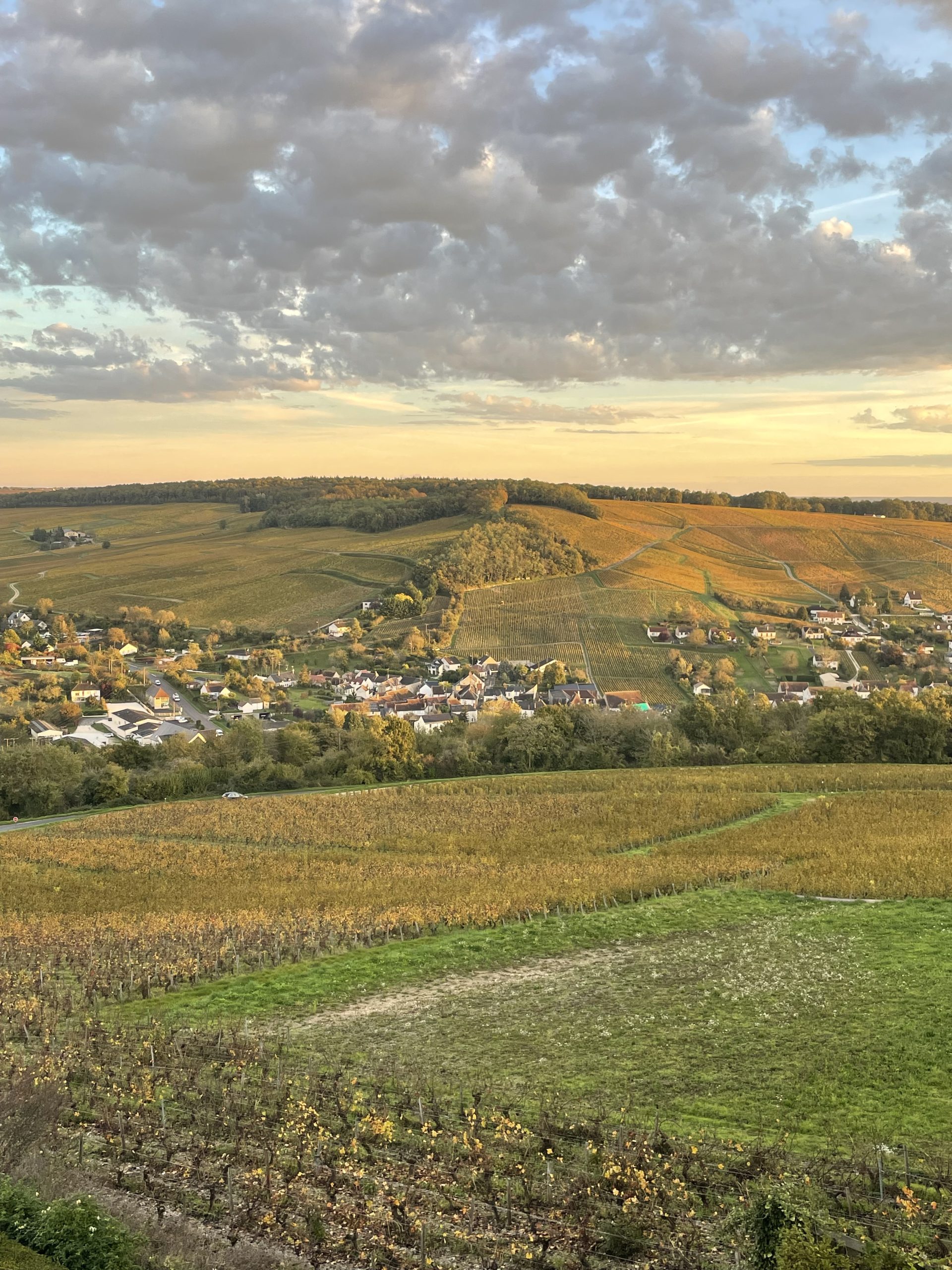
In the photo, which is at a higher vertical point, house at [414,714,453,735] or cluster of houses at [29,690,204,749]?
house at [414,714,453,735]

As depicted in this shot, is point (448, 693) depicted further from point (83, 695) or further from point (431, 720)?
point (83, 695)

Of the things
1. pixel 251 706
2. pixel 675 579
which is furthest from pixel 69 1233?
pixel 675 579

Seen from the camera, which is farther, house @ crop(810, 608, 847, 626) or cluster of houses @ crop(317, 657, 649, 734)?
house @ crop(810, 608, 847, 626)

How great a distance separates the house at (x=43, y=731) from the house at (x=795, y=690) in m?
62.5

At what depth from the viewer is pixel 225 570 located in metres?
136

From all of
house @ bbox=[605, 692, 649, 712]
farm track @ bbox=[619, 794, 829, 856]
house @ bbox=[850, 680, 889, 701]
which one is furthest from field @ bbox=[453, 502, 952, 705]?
farm track @ bbox=[619, 794, 829, 856]

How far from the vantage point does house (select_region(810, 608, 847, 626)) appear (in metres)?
105

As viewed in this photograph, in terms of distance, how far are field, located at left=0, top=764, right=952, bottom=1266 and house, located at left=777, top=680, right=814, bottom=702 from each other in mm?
47687

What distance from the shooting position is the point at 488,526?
128m

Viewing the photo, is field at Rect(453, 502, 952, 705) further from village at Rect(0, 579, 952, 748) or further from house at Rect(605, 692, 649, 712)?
village at Rect(0, 579, 952, 748)

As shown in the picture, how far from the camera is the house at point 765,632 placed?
97.8m

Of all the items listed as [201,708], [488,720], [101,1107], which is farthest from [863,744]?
[201,708]

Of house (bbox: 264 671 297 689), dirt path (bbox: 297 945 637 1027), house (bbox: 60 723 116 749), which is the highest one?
dirt path (bbox: 297 945 637 1027)

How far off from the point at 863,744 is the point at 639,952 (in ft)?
123
